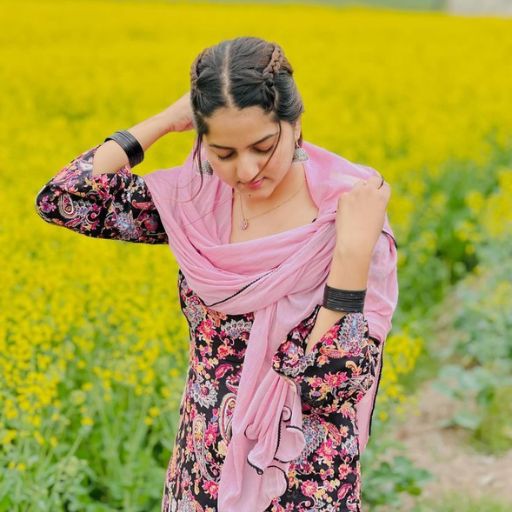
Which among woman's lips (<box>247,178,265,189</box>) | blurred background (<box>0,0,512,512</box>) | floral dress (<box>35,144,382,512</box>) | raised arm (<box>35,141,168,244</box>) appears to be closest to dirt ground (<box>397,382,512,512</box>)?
blurred background (<box>0,0,512,512</box>)

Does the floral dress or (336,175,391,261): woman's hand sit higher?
(336,175,391,261): woman's hand

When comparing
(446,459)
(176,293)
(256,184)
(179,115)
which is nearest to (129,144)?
(179,115)

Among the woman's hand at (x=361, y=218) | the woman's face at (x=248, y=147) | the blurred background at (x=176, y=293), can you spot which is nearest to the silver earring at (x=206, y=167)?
the woman's face at (x=248, y=147)

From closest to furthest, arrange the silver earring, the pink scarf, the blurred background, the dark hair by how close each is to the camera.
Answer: the dark hair < the pink scarf < the silver earring < the blurred background

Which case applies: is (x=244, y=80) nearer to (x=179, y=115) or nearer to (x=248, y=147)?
(x=248, y=147)

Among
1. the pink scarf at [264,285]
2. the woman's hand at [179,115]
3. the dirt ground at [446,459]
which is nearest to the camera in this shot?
the pink scarf at [264,285]

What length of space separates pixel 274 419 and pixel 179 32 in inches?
489

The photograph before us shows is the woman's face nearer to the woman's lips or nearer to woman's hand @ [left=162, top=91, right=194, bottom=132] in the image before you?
the woman's lips

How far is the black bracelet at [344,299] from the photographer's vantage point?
158cm

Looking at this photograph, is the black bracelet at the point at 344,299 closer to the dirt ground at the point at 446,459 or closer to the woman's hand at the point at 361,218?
the woman's hand at the point at 361,218

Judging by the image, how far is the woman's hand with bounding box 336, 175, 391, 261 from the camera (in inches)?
62.0

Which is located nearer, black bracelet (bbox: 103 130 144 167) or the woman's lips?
the woman's lips

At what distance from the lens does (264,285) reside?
1671 millimetres

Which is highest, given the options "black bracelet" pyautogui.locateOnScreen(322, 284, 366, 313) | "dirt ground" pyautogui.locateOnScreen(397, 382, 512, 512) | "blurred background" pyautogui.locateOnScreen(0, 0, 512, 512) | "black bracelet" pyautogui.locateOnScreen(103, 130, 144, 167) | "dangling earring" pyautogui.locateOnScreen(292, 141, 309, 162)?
"dangling earring" pyautogui.locateOnScreen(292, 141, 309, 162)
